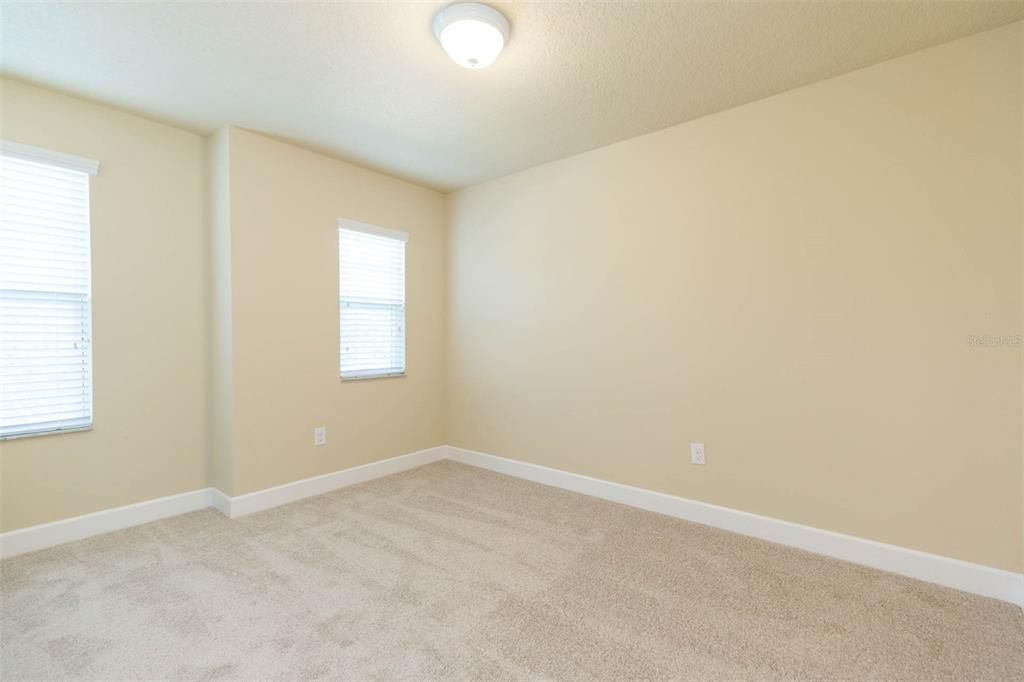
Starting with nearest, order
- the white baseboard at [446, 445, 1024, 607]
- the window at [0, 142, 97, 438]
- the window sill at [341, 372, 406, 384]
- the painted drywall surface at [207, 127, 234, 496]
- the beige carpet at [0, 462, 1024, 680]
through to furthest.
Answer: the beige carpet at [0, 462, 1024, 680] < the white baseboard at [446, 445, 1024, 607] < the window at [0, 142, 97, 438] < the painted drywall surface at [207, 127, 234, 496] < the window sill at [341, 372, 406, 384]

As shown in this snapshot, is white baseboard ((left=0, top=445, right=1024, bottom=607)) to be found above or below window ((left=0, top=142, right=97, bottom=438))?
below

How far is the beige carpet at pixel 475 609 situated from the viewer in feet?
5.35

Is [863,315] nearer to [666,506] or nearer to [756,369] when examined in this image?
[756,369]

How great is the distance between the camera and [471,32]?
6.28ft

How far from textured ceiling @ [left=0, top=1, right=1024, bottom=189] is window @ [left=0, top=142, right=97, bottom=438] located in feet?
1.63

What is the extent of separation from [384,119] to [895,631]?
3.49m

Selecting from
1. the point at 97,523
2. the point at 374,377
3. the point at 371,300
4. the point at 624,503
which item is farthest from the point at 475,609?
the point at 371,300

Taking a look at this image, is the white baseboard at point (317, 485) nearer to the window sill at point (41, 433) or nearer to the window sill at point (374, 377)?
the window sill at point (374, 377)

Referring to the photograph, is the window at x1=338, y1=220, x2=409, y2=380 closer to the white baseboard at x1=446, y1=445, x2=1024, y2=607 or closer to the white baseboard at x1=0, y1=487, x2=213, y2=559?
the white baseboard at x1=0, y1=487, x2=213, y2=559

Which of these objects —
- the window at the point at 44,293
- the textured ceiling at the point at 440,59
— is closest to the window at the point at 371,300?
the textured ceiling at the point at 440,59

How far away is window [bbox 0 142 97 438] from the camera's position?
94.7 inches

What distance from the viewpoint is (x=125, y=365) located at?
277 centimetres

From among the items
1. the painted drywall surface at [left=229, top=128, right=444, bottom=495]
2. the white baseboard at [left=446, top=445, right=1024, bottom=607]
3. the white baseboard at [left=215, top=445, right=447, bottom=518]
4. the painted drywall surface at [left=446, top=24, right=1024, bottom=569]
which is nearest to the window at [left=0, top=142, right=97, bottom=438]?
the painted drywall surface at [left=229, top=128, right=444, bottom=495]

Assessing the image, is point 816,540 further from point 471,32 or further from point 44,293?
point 44,293
